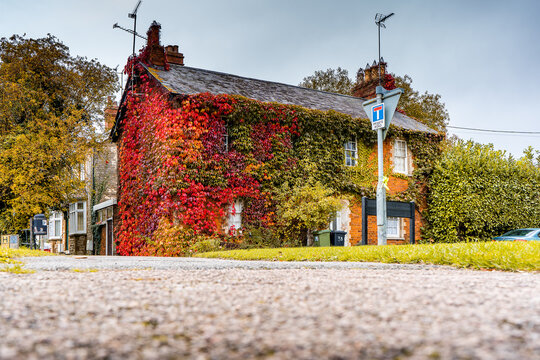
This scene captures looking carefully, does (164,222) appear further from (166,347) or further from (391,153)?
A: (166,347)

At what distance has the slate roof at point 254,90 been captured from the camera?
1812 cm

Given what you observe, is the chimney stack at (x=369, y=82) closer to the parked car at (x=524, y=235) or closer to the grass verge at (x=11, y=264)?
the parked car at (x=524, y=235)

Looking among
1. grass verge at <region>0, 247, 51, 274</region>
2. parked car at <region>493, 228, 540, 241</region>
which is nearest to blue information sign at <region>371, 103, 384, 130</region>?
parked car at <region>493, 228, 540, 241</region>

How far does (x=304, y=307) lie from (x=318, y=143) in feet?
53.2

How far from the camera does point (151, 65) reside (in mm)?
19141

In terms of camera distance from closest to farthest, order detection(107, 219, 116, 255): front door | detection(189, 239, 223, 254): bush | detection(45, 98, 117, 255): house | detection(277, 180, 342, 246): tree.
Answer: detection(189, 239, 223, 254): bush, detection(277, 180, 342, 246): tree, detection(107, 219, 116, 255): front door, detection(45, 98, 117, 255): house

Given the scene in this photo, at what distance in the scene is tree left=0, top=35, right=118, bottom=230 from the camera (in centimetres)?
2094

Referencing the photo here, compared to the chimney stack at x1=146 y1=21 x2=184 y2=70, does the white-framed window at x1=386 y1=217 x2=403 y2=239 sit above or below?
below

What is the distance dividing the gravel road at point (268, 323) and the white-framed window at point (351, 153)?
53.7 feet

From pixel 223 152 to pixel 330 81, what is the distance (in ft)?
77.0

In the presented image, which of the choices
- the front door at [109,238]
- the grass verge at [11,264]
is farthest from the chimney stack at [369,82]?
the grass verge at [11,264]

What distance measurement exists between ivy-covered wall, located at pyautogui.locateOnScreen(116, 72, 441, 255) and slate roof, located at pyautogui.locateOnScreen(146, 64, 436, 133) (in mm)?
794

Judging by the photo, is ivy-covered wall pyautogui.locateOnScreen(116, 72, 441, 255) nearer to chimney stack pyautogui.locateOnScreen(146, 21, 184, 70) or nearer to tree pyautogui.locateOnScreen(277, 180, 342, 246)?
tree pyautogui.locateOnScreen(277, 180, 342, 246)

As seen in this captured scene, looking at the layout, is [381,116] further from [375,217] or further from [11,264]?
[11,264]
